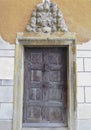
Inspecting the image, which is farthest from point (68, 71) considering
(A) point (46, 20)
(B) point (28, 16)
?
(B) point (28, 16)

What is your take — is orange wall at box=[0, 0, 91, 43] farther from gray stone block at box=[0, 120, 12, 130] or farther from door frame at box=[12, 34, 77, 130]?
gray stone block at box=[0, 120, 12, 130]

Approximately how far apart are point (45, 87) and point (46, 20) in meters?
1.52

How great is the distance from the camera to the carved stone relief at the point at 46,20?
654 cm

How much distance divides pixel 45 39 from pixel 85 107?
5.72 ft

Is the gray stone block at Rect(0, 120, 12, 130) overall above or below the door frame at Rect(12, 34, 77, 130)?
below

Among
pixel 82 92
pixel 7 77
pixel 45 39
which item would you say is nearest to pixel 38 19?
pixel 45 39

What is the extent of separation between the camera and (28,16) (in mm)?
6645

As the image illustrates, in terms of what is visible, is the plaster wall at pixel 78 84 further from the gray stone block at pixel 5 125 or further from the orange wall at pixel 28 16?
the orange wall at pixel 28 16

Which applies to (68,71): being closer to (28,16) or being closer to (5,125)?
(28,16)

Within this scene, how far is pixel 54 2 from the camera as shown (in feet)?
21.9

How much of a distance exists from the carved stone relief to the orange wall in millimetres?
126

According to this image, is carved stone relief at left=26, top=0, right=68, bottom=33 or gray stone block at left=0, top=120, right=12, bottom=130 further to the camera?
carved stone relief at left=26, top=0, right=68, bottom=33

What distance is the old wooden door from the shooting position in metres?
6.46

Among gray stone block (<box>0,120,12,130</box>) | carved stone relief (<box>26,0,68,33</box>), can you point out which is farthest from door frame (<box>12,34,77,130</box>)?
carved stone relief (<box>26,0,68,33</box>)
